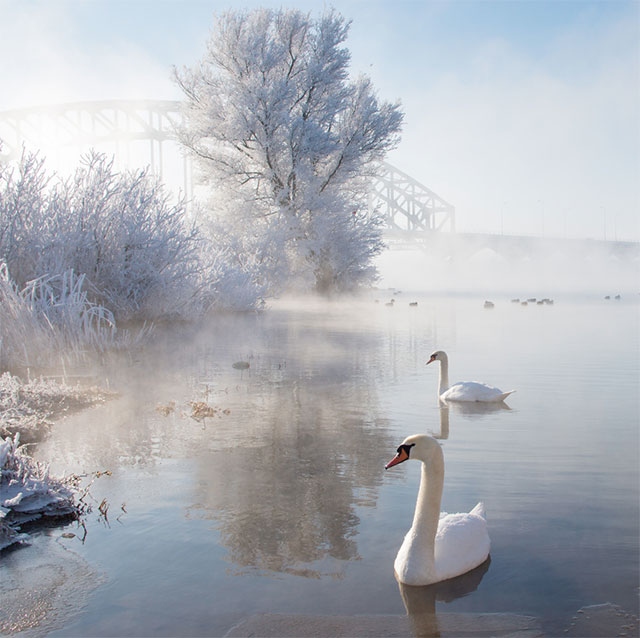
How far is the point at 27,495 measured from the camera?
4012 mm

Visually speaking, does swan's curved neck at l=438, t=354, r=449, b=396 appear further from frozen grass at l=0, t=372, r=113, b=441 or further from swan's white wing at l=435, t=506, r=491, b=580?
swan's white wing at l=435, t=506, r=491, b=580

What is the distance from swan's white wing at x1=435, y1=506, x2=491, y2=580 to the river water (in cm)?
9

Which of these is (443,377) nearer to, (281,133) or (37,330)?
(37,330)

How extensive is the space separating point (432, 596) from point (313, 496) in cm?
130

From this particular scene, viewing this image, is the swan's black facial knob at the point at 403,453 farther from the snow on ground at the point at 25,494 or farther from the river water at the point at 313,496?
the snow on ground at the point at 25,494

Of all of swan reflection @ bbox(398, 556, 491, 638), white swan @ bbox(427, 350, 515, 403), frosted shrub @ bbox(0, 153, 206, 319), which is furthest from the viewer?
frosted shrub @ bbox(0, 153, 206, 319)

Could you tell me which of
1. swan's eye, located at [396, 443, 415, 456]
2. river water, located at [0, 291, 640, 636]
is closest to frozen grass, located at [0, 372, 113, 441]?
river water, located at [0, 291, 640, 636]

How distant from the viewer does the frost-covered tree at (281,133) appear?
22047 mm

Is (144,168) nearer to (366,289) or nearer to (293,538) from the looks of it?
(293,538)

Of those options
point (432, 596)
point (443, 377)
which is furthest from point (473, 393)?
point (432, 596)

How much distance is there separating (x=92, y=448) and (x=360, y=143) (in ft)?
63.5

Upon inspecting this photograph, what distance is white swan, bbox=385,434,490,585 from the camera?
3270 millimetres

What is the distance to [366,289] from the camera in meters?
29.3

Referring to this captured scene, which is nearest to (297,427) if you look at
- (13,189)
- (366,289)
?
(13,189)
